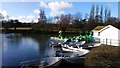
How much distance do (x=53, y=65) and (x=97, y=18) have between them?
47.0 ft

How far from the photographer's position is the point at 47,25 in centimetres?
1755

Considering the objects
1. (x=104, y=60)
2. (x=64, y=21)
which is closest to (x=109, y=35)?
(x=104, y=60)

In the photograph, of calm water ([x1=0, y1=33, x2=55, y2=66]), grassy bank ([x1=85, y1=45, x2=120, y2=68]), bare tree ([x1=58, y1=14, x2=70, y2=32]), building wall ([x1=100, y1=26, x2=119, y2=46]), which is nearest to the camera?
grassy bank ([x1=85, y1=45, x2=120, y2=68])

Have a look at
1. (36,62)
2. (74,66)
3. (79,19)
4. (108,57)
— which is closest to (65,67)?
(74,66)

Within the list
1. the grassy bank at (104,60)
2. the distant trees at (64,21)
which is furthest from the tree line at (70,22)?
the grassy bank at (104,60)

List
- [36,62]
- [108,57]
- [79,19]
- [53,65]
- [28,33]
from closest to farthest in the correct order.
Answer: [53,65] → [36,62] → [108,57] → [79,19] → [28,33]

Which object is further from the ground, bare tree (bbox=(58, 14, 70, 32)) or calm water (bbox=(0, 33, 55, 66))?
bare tree (bbox=(58, 14, 70, 32))

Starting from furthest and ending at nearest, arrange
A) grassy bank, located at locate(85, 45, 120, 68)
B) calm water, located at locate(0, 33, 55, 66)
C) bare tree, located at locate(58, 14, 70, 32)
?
bare tree, located at locate(58, 14, 70, 32) < calm water, located at locate(0, 33, 55, 66) < grassy bank, located at locate(85, 45, 120, 68)

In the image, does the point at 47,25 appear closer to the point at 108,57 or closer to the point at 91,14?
the point at 91,14

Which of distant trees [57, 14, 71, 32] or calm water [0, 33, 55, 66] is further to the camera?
distant trees [57, 14, 71, 32]

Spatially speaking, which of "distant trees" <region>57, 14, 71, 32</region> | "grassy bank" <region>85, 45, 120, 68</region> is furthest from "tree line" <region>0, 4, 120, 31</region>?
"grassy bank" <region>85, 45, 120, 68</region>

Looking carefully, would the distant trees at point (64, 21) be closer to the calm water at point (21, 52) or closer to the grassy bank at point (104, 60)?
the calm water at point (21, 52)

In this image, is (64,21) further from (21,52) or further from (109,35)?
(21,52)

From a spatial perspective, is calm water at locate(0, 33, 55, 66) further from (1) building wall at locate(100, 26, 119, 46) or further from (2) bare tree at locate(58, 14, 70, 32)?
(2) bare tree at locate(58, 14, 70, 32)
